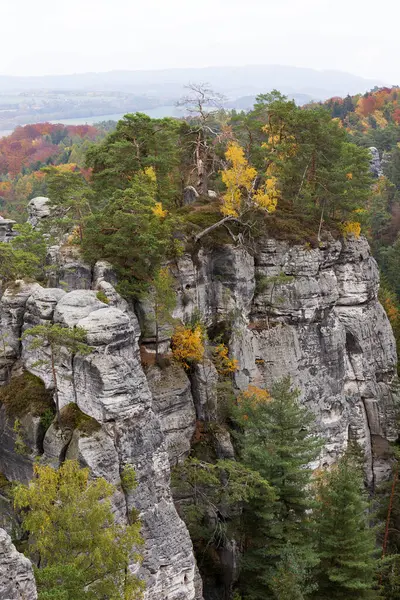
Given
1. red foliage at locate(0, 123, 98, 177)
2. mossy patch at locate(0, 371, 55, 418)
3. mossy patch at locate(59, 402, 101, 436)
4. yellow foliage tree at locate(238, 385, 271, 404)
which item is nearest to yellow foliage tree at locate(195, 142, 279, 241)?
yellow foliage tree at locate(238, 385, 271, 404)

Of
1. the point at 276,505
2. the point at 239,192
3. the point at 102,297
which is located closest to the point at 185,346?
the point at 102,297

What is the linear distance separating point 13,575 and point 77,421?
6908 mm

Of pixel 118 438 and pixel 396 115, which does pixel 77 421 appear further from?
pixel 396 115

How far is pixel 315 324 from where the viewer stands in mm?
34031

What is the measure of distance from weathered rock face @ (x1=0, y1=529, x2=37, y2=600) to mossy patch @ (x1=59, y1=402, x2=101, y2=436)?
234 inches

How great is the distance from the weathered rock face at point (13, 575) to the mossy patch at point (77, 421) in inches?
234

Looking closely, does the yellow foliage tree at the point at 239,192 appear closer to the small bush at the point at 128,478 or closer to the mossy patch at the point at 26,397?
the mossy patch at the point at 26,397

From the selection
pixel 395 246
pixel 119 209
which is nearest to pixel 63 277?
pixel 119 209

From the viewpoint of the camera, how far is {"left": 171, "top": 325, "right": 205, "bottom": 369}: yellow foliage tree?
87.2 ft

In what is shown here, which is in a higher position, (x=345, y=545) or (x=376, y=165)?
(x=376, y=165)

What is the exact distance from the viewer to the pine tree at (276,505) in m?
21.0

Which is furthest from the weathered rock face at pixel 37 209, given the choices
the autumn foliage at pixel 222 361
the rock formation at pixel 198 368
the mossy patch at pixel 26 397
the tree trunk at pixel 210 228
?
the mossy patch at pixel 26 397

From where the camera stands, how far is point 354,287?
36438 mm

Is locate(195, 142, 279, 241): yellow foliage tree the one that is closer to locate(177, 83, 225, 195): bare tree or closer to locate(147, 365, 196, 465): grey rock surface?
locate(177, 83, 225, 195): bare tree
